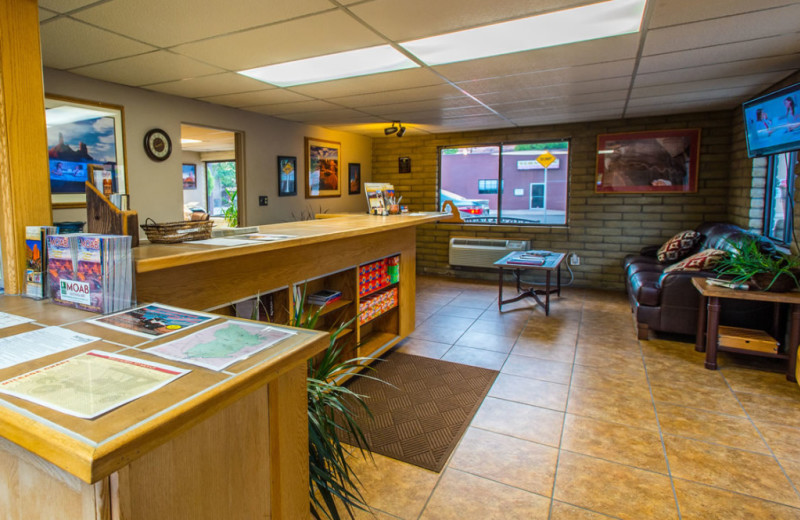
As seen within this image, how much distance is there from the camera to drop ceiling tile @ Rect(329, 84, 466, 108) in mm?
4172

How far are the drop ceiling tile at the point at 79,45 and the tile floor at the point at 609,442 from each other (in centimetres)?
292

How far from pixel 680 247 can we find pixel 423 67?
3665mm

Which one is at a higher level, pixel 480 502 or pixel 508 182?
pixel 508 182

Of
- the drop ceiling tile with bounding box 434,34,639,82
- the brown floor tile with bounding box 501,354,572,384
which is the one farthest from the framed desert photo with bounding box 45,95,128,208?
the brown floor tile with bounding box 501,354,572,384

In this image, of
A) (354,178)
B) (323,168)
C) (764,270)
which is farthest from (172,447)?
(354,178)

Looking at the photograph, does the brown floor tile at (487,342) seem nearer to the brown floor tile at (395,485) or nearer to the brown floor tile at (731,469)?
the brown floor tile at (731,469)

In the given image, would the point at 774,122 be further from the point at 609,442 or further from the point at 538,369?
A: the point at 609,442

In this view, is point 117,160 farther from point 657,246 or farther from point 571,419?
point 657,246

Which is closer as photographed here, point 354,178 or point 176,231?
point 176,231

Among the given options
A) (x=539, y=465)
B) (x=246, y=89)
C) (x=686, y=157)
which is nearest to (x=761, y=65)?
(x=686, y=157)

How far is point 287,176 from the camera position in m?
5.90

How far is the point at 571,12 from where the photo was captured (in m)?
2.54

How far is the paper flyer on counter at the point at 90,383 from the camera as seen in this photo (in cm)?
84

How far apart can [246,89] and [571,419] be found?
3819mm
